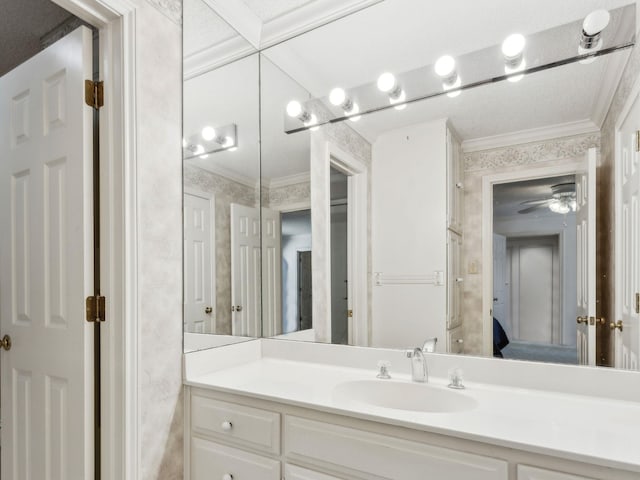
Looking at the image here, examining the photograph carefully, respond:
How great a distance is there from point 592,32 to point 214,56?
1.53m

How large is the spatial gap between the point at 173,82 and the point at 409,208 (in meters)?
1.07

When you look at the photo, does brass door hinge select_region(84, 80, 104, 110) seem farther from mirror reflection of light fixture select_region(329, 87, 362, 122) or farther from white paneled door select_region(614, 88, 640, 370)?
white paneled door select_region(614, 88, 640, 370)

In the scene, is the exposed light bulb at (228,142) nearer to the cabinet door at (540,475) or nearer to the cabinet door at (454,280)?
the cabinet door at (454,280)

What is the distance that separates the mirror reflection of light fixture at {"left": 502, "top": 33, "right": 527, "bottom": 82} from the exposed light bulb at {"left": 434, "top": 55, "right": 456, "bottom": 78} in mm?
187

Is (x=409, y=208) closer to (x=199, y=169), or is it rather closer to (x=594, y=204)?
(x=594, y=204)

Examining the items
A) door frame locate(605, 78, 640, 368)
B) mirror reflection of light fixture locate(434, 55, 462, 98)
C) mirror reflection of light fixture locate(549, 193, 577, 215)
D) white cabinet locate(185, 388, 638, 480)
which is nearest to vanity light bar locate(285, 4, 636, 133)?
mirror reflection of light fixture locate(434, 55, 462, 98)

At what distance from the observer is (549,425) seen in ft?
3.51

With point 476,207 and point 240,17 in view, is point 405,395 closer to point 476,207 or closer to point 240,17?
point 476,207

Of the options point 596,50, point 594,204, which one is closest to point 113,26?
point 596,50

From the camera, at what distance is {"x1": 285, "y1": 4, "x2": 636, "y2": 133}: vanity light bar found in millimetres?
1351

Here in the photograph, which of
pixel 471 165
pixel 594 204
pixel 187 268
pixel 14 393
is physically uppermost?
pixel 471 165

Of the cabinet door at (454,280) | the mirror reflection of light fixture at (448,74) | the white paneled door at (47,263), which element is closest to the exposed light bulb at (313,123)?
the mirror reflection of light fixture at (448,74)

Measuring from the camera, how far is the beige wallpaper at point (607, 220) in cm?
133

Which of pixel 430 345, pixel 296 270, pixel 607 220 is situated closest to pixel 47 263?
pixel 296 270
